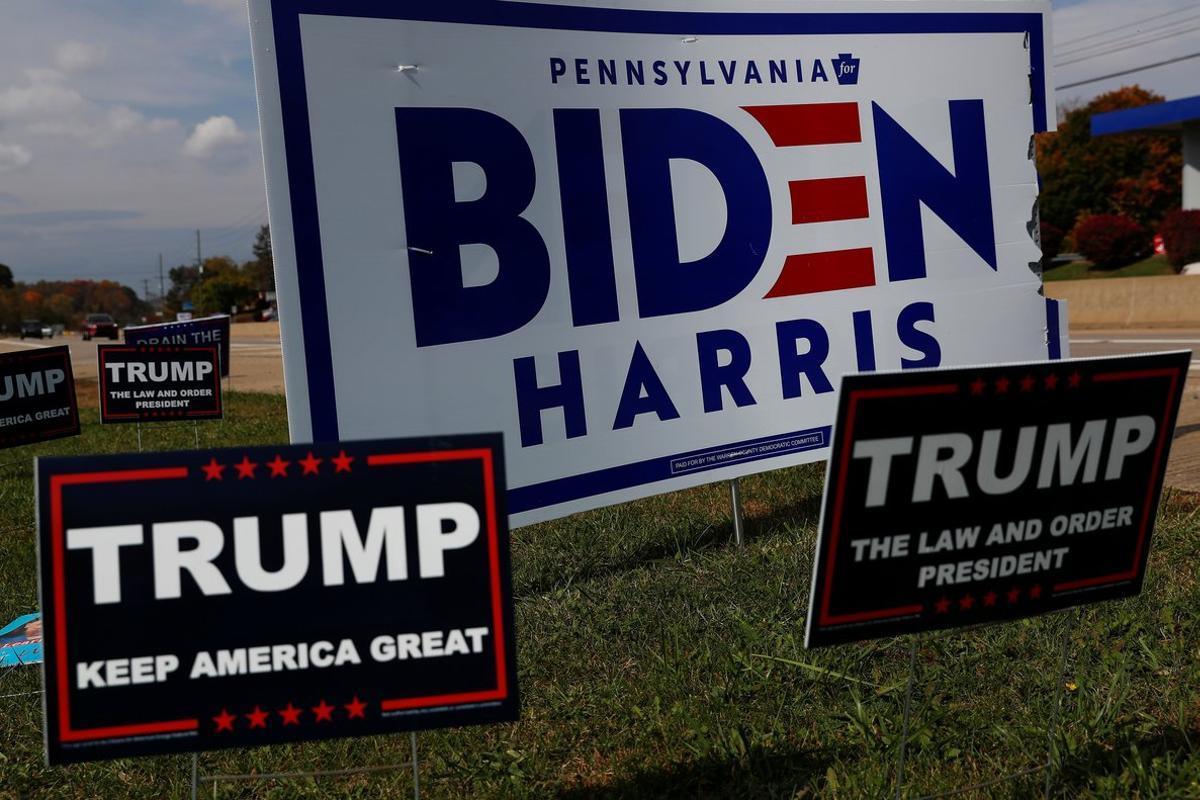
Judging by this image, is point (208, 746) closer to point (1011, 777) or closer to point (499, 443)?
point (499, 443)

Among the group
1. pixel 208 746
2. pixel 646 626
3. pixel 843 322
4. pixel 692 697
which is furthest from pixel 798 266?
pixel 208 746

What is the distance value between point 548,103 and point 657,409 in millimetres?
1509

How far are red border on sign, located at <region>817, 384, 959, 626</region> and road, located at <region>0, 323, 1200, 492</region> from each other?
2.83 m

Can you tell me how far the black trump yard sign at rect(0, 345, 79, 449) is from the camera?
25.7 feet

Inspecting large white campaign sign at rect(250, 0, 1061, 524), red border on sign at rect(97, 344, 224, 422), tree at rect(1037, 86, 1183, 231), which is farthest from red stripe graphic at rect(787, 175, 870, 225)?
tree at rect(1037, 86, 1183, 231)

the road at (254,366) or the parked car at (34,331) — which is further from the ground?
the parked car at (34,331)

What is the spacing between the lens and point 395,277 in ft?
15.9

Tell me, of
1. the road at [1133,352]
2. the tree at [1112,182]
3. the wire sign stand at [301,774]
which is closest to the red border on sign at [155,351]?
the road at [1133,352]

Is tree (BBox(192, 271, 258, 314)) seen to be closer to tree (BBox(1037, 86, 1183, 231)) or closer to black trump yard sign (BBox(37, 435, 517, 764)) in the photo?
tree (BBox(1037, 86, 1183, 231))

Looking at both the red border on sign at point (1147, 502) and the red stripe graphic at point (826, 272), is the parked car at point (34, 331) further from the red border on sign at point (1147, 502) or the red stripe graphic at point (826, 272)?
the red border on sign at point (1147, 502)

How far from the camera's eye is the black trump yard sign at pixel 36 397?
25.7ft

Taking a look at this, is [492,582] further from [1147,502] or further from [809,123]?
[809,123]

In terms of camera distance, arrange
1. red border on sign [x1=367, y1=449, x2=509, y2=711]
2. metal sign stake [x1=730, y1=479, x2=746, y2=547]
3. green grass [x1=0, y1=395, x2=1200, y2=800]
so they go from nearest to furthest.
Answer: red border on sign [x1=367, y1=449, x2=509, y2=711] < green grass [x1=0, y1=395, x2=1200, y2=800] < metal sign stake [x1=730, y1=479, x2=746, y2=547]

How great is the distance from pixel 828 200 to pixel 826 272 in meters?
0.37
